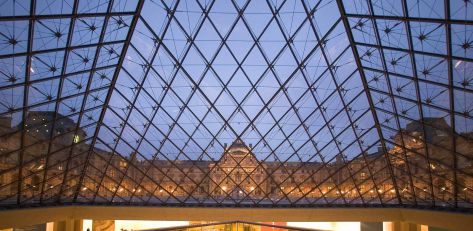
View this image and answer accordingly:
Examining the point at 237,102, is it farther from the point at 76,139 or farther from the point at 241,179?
the point at 76,139

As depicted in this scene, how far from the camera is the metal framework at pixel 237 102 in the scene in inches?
712

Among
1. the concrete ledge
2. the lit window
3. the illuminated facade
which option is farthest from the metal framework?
the concrete ledge

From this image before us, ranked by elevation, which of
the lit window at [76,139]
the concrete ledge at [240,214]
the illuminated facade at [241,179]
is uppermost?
the lit window at [76,139]

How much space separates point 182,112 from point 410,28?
1399cm

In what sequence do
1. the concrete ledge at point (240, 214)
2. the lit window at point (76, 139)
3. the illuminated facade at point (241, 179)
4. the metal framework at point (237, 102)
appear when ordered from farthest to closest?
the concrete ledge at point (240, 214) < the illuminated facade at point (241, 179) < the lit window at point (76, 139) < the metal framework at point (237, 102)

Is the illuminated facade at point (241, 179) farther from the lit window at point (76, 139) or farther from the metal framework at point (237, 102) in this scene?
the lit window at point (76, 139)

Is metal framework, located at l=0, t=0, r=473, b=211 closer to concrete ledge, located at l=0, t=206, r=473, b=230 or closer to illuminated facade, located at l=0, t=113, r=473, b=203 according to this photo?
illuminated facade, located at l=0, t=113, r=473, b=203

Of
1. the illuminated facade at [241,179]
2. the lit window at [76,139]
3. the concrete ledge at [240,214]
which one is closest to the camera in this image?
the lit window at [76,139]

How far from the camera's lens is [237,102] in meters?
25.5

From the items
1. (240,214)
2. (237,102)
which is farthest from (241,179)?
(237,102)

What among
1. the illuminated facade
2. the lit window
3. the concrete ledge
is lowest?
the concrete ledge

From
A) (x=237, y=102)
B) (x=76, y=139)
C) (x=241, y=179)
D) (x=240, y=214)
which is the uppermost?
(x=237, y=102)

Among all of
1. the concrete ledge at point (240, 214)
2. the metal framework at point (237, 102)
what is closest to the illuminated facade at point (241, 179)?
the metal framework at point (237, 102)

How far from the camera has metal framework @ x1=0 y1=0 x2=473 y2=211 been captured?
59.3 feet
